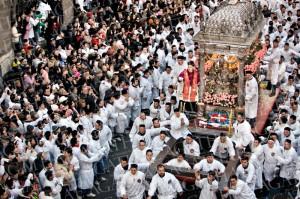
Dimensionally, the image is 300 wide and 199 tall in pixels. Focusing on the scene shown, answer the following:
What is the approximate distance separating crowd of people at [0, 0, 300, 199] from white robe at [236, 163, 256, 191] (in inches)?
0.8

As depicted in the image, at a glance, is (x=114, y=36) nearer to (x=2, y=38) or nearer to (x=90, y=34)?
(x=90, y=34)

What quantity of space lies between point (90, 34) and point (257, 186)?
8.43m

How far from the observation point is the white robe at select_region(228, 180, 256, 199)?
42.0 feet

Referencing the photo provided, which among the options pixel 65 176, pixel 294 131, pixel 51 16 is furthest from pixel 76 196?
pixel 51 16

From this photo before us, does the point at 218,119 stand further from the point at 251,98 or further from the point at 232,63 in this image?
the point at 232,63

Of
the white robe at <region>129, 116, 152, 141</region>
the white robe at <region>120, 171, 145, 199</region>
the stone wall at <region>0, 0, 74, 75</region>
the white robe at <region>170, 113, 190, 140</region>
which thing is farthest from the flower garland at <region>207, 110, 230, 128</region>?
the stone wall at <region>0, 0, 74, 75</region>

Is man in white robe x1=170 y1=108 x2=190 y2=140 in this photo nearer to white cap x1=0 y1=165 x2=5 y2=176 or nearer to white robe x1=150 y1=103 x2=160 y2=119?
white robe x1=150 y1=103 x2=160 y2=119

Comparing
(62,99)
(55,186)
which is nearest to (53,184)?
(55,186)

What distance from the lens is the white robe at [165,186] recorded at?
507 inches

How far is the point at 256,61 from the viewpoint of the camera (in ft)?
55.0

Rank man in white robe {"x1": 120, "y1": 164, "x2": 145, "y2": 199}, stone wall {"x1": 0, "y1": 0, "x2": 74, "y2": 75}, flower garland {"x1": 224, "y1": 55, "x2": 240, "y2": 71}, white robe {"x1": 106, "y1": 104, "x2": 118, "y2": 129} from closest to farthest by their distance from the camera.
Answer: man in white robe {"x1": 120, "y1": 164, "x2": 145, "y2": 199} → flower garland {"x1": 224, "y1": 55, "x2": 240, "y2": 71} → white robe {"x1": 106, "y1": 104, "x2": 118, "y2": 129} → stone wall {"x1": 0, "y1": 0, "x2": 74, "y2": 75}

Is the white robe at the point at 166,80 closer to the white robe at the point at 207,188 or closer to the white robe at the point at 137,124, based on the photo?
the white robe at the point at 137,124

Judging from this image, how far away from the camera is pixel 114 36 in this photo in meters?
20.7

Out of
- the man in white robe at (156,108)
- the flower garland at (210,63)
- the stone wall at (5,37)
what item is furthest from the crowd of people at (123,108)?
the flower garland at (210,63)
